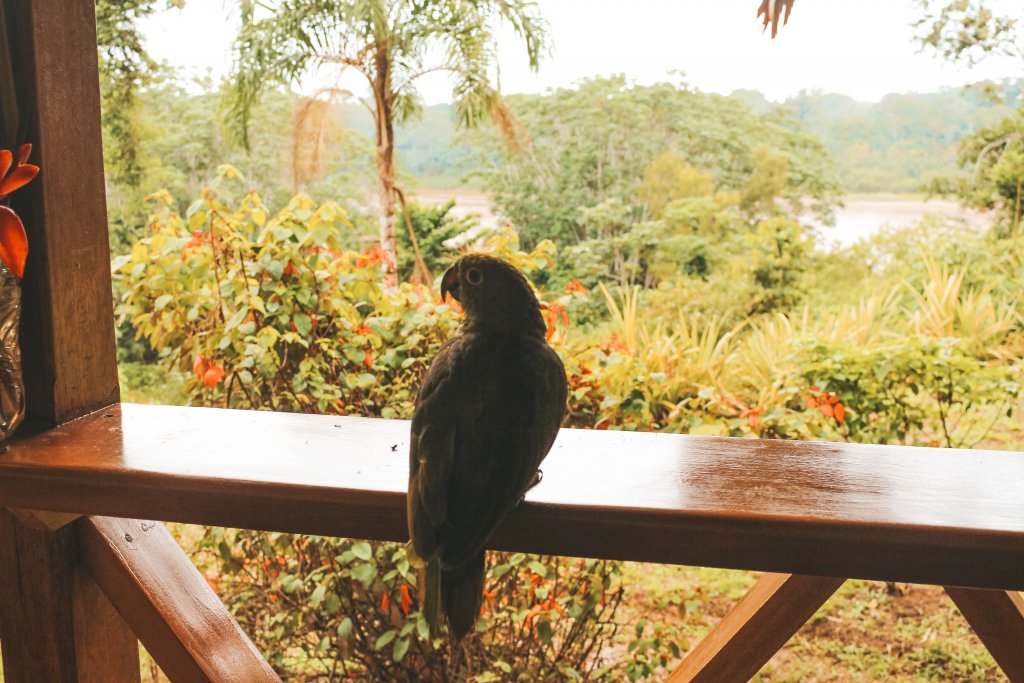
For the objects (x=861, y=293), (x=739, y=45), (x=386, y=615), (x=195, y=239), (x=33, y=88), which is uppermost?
(x=739, y=45)

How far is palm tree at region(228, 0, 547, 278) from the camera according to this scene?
8.52ft

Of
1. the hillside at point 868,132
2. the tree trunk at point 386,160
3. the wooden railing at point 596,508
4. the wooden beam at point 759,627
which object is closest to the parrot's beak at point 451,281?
the wooden railing at point 596,508

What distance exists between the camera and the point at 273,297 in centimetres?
198

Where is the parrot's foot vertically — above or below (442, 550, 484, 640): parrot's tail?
above

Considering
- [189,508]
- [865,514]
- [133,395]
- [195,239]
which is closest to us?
[865,514]

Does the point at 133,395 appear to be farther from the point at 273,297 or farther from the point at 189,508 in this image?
the point at 189,508

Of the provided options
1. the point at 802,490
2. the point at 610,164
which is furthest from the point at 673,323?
the point at 802,490

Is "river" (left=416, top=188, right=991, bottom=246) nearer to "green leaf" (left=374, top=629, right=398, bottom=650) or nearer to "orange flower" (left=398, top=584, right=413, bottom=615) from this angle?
"orange flower" (left=398, top=584, right=413, bottom=615)

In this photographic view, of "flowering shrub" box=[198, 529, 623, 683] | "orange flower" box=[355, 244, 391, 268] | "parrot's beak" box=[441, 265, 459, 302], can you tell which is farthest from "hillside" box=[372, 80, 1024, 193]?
"parrot's beak" box=[441, 265, 459, 302]

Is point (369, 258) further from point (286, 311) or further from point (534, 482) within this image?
point (534, 482)

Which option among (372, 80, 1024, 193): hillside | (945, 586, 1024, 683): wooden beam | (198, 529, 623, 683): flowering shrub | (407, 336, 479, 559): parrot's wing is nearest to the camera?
(407, 336, 479, 559): parrot's wing

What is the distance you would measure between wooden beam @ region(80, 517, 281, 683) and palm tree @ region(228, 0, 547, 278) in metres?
1.64

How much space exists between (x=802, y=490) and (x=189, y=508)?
2.18 ft

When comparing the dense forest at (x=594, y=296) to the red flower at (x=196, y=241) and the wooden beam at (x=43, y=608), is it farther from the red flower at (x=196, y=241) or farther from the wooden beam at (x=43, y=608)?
the wooden beam at (x=43, y=608)
